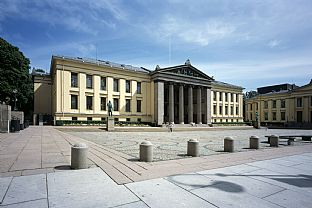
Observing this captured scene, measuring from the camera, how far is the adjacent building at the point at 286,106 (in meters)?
66.1

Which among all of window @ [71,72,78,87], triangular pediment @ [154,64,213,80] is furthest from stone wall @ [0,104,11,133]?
triangular pediment @ [154,64,213,80]

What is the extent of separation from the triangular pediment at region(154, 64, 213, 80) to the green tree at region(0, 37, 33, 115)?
1157 inches

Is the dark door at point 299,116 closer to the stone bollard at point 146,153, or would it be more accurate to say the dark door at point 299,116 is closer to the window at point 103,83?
the window at point 103,83

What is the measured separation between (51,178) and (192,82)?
52965 mm

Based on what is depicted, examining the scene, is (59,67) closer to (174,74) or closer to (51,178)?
(174,74)

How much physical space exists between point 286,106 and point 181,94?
43639mm

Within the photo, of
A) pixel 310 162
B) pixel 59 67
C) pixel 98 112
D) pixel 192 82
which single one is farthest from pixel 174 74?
pixel 310 162

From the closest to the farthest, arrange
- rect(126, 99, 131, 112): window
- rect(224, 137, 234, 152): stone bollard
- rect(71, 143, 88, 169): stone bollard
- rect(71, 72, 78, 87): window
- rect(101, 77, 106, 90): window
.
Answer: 1. rect(71, 143, 88, 169): stone bollard
2. rect(224, 137, 234, 152): stone bollard
3. rect(71, 72, 78, 87): window
4. rect(101, 77, 106, 90): window
5. rect(126, 99, 131, 112): window

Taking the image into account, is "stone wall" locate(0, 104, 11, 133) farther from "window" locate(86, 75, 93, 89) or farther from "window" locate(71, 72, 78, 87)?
"window" locate(86, 75, 93, 89)

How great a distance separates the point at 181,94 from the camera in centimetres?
5447

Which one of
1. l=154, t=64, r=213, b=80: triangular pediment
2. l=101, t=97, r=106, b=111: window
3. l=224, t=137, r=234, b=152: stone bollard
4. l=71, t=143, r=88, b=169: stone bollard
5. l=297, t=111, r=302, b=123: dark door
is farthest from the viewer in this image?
l=297, t=111, r=302, b=123: dark door

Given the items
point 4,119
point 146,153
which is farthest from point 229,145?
point 4,119

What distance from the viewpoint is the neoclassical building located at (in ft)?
134

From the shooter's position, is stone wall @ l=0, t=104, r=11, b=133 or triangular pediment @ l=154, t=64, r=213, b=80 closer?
stone wall @ l=0, t=104, r=11, b=133
